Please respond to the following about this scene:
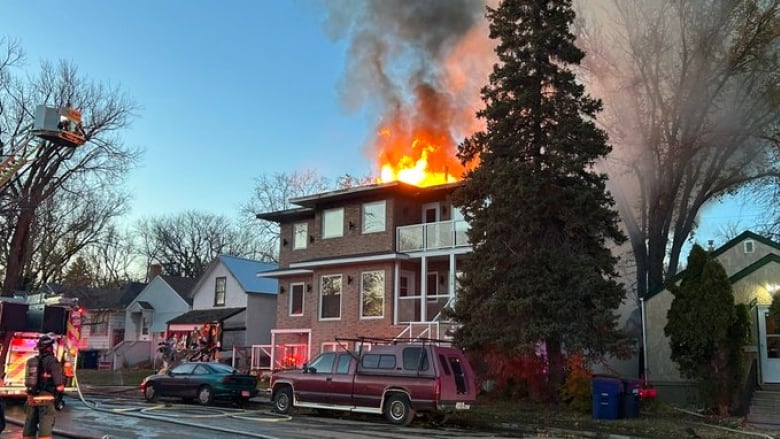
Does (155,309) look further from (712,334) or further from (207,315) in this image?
(712,334)

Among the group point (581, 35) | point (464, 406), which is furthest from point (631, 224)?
point (464, 406)

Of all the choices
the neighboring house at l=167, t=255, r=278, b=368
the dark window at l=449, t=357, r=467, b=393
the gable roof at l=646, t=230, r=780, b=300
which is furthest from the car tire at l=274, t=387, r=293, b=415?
the neighboring house at l=167, t=255, r=278, b=368

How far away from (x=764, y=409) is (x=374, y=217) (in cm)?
1477

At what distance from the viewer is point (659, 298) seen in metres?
21.1

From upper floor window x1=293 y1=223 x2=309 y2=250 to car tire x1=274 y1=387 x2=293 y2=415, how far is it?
12430 mm

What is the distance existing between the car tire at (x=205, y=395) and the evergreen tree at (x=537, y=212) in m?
7.19

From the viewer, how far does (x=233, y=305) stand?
40.4 m

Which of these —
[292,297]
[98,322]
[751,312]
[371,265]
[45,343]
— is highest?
[371,265]

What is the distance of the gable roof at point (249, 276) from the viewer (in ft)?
129

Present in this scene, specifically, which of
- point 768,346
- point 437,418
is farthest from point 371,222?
point 768,346

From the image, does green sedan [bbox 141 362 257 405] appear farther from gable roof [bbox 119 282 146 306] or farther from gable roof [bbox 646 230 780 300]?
gable roof [bbox 119 282 146 306]

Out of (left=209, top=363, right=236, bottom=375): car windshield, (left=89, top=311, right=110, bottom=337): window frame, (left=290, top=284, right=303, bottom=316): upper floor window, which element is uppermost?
(left=290, top=284, right=303, bottom=316): upper floor window

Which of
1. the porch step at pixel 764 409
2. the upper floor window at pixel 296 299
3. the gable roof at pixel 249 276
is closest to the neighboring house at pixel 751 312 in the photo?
the porch step at pixel 764 409

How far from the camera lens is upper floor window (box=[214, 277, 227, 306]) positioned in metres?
41.2
